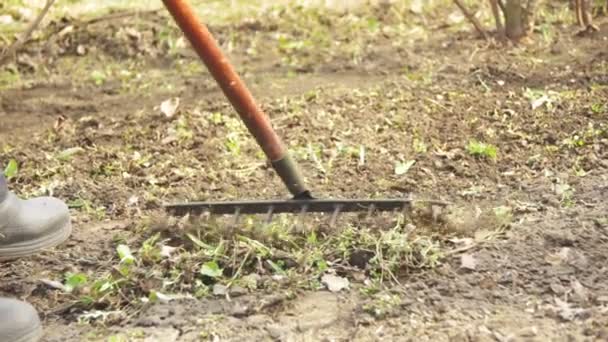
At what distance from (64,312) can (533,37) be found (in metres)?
2.53

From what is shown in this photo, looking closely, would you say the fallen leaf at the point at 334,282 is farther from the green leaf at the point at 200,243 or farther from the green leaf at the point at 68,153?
the green leaf at the point at 68,153

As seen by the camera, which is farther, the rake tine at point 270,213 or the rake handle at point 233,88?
the rake tine at point 270,213

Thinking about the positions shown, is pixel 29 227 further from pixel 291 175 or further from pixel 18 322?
pixel 291 175

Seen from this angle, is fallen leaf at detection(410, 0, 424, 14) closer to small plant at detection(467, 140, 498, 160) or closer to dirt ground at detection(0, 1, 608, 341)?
dirt ground at detection(0, 1, 608, 341)

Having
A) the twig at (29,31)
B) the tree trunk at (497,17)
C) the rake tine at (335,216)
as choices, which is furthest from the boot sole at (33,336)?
the tree trunk at (497,17)

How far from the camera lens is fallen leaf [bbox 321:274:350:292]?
8.59ft

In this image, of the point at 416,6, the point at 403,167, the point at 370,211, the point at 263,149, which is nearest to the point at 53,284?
the point at 263,149

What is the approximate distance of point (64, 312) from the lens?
265cm

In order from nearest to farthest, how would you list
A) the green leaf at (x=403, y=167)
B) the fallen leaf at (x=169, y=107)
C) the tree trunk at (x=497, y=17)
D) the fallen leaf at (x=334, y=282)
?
the fallen leaf at (x=334, y=282) → the green leaf at (x=403, y=167) → the fallen leaf at (x=169, y=107) → the tree trunk at (x=497, y=17)

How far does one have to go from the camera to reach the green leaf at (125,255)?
2795 millimetres

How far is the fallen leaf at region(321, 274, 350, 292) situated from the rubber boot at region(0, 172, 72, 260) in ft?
2.86

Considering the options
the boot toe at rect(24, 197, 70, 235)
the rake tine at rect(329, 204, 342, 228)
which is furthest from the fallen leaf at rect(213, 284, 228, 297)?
the boot toe at rect(24, 197, 70, 235)

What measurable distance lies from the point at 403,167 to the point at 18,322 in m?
1.41

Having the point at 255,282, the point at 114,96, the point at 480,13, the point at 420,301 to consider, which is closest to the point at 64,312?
the point at 255,282
